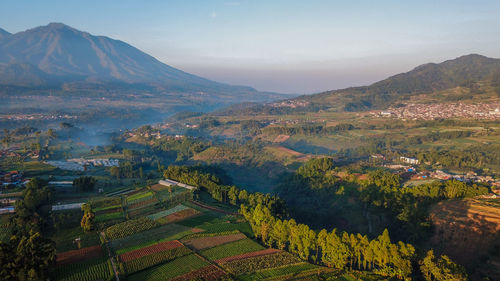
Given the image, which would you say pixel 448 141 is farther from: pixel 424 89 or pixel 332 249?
pixel 424 89

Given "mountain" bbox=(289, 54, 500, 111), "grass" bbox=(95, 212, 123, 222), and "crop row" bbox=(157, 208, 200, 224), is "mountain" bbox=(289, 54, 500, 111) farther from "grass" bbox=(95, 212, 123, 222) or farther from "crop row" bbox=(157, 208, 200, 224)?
"grass" bbox=(95, 212, 123, 222)

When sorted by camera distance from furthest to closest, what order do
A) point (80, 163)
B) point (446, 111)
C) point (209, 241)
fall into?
point (446, 111) < point (80, 163) < point (209, 241)

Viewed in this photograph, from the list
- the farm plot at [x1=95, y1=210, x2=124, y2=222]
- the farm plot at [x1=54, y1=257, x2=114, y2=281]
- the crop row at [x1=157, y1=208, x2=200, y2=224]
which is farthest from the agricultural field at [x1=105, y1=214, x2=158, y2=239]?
the farm plot at [x1=54, y1=257, x2=114, y2=281]

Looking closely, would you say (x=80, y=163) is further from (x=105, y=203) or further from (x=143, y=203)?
(x=143, y=203)

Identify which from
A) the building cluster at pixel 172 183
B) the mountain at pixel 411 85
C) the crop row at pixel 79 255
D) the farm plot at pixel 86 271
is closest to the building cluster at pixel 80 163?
the building cluster at pixel 172 183

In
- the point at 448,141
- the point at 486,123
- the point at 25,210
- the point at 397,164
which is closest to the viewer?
the point at 25,210

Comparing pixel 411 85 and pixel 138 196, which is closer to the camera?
pixel 138 196

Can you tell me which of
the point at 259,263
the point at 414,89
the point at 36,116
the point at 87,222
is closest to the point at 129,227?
the point at 87,222

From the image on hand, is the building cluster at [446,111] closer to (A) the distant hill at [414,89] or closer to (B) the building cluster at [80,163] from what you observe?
(A) the distant hill at [414,89]

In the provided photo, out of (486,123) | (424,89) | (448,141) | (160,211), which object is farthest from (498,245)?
(424,89)
